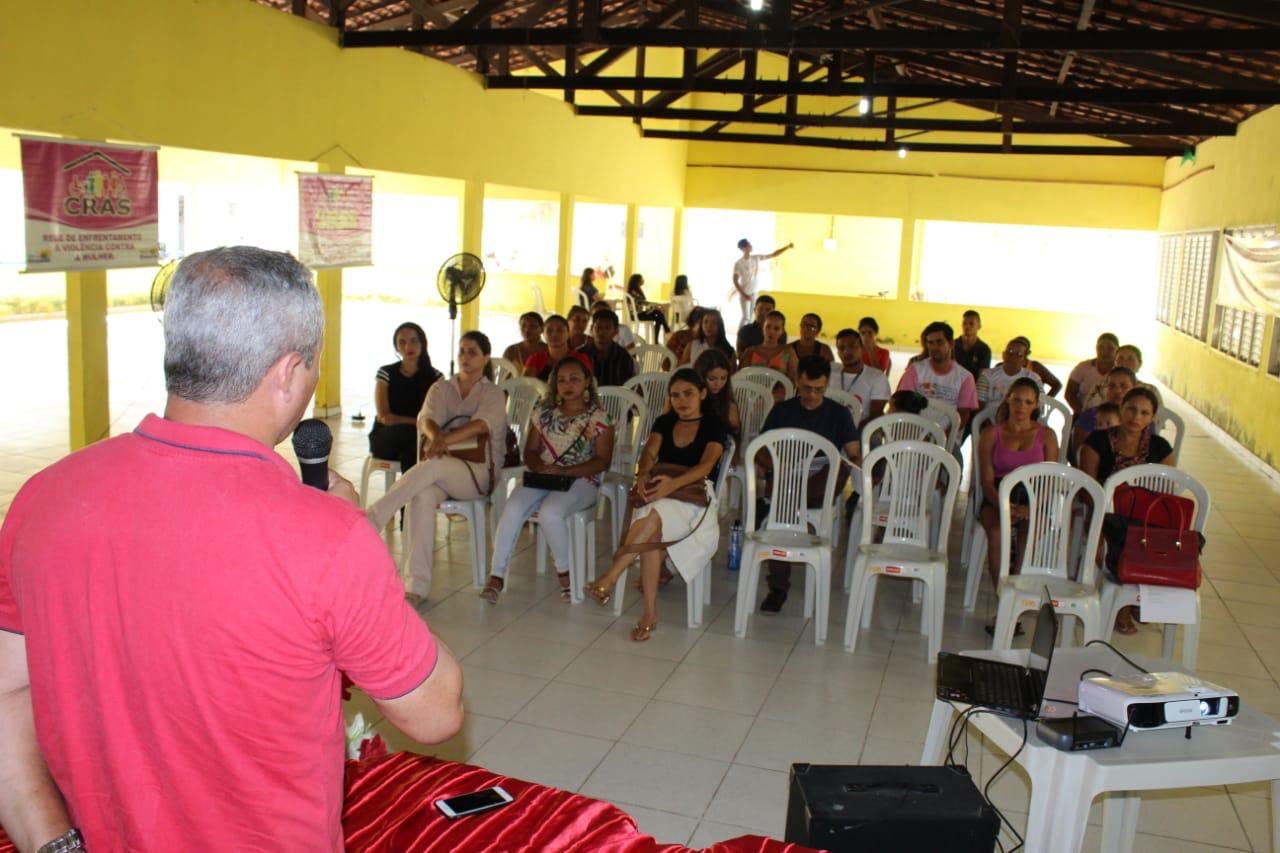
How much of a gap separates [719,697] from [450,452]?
1867mm

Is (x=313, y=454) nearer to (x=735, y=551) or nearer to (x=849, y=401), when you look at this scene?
(x=735, y=551)

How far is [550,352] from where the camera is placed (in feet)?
24.2

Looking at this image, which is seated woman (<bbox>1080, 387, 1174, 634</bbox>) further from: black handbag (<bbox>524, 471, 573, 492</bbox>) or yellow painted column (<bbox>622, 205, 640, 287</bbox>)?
yellow painted column (<bbox>622, 205, 640, 287</bbox>)

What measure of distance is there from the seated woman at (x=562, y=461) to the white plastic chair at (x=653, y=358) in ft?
8.65

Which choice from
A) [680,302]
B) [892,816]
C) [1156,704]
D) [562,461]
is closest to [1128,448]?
[562,461]

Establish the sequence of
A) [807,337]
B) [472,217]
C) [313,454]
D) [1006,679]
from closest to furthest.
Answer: [313,454]
[1006,679]
[807,337]
[472,217]

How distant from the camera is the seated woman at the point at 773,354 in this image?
7.94 meters

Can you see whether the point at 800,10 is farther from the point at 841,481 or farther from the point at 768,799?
the point at 768,799

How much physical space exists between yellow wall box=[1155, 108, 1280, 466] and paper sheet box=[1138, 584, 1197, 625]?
548 cm

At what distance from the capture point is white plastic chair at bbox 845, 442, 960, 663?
15.5 ft

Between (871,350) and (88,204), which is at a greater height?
(88,204)

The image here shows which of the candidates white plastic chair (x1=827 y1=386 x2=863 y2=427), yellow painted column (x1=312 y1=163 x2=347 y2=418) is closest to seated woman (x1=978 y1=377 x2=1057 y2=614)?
white plastic chair (x1=827 y1=386 x2=863 y2=427)

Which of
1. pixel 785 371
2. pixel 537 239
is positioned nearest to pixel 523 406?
pixel 785 371

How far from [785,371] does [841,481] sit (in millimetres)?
2110
